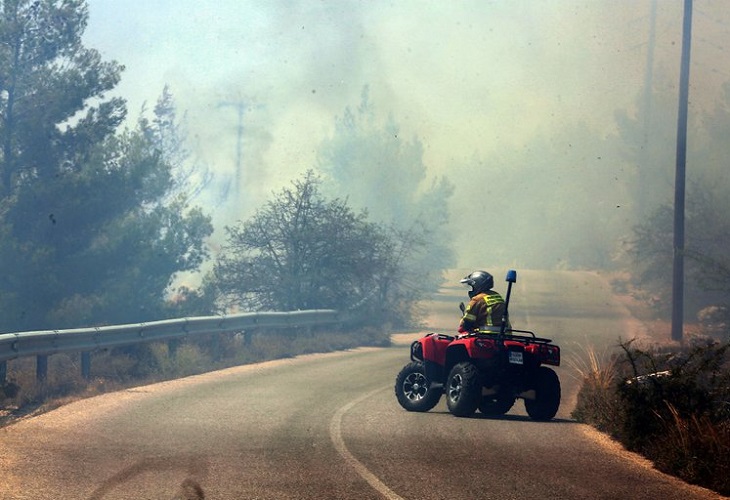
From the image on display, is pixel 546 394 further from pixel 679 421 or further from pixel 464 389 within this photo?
pixel 679 421

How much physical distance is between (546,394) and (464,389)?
1234 mm

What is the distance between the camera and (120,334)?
1953 centimetres

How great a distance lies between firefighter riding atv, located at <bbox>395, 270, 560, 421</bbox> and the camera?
1362 cm

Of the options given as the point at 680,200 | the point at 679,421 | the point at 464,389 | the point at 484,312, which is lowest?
the point at 464,389

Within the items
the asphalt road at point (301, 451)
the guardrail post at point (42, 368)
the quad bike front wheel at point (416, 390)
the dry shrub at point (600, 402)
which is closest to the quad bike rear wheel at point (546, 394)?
the asphalt road at point (301, 451)

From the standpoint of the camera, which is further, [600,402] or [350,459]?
[600,402]

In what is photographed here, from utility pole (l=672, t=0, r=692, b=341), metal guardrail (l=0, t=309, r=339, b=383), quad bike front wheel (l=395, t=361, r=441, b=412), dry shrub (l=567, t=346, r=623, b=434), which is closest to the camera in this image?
dry shrub (l=567, t=346, r=623, b=434)

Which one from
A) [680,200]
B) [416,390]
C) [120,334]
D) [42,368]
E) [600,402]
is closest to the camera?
[600,402]

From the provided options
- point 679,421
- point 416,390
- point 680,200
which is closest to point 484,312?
point 416,390

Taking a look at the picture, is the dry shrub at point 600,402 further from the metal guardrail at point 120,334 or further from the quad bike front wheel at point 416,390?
the metal guardrail at point 120,334

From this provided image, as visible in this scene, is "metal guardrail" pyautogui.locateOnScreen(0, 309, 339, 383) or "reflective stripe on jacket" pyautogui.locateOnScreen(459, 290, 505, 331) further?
"metal guardrail" pyautogui.locateOnScreen(0, 309, 339, 383)

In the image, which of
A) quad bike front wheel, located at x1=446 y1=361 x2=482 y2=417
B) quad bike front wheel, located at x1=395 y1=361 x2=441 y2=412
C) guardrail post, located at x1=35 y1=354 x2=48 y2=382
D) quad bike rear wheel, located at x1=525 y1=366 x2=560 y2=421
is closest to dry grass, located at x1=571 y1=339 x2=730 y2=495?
quad bike rear wheel, located at x1=525 y1=366 x2=560 y2=421

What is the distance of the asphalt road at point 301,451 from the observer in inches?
350

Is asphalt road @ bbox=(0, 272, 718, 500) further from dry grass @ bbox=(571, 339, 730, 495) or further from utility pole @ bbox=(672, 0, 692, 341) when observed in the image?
utility pole @ bbox=(672, 0, 692, 341)
